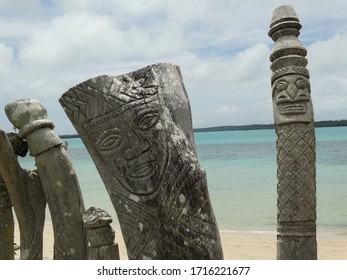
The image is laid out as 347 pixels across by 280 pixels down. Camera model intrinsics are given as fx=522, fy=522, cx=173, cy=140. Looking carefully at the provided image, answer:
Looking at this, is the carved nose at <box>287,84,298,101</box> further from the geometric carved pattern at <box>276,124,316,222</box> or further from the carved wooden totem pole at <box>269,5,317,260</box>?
the geometric carved pattern at <box>276,124,316,222</box>

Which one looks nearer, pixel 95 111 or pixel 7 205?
pixel 95 111

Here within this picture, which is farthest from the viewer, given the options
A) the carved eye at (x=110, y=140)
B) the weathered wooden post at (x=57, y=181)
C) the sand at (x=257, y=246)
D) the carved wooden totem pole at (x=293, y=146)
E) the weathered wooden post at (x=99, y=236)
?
the sand at (x=257, y=246)

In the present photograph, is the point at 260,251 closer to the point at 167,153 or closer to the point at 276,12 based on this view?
→ the point at 276,12

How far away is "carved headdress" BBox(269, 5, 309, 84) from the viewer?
5.09m

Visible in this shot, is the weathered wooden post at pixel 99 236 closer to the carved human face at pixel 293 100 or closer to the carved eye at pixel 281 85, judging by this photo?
the carved human face at pixel 293 100

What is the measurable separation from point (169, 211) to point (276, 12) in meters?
2.74

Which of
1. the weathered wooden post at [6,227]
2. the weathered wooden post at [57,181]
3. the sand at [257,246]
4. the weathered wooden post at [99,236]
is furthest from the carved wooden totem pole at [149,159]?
the sand at [257,246]

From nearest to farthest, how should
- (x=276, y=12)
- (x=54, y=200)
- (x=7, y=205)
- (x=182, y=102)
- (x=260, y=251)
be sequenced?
(x=182, y=102) → (x=54, y=200) → (x=7, y=205) → (x=276, y=12) → (x=260, y=251)

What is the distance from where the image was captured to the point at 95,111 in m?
3.60

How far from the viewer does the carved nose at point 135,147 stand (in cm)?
352

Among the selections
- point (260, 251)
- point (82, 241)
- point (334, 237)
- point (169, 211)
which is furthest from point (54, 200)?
point (334, 237)

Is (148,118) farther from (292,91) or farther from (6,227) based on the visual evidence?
(292,91)

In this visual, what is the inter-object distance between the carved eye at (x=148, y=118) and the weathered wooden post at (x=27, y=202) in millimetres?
1193

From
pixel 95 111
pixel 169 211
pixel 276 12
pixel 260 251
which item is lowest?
pixel 260 251
